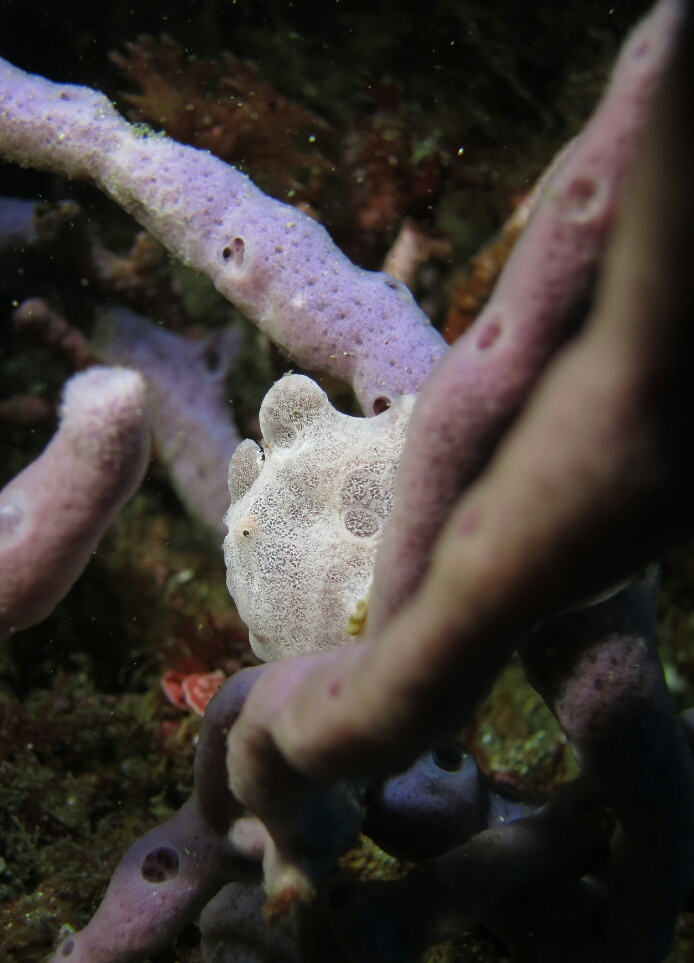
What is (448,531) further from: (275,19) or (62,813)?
(275,19)

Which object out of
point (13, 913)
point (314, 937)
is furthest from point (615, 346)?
point (13, 913)

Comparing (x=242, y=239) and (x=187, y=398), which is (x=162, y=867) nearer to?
(x=242, y=239)

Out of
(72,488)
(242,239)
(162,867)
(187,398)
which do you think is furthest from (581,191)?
(187,398)

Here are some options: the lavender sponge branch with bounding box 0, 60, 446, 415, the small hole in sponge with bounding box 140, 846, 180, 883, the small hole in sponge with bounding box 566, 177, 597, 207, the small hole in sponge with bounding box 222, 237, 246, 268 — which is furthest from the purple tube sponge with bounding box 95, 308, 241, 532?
the small hole in sponge with bounding box 566, 177, 597, 207

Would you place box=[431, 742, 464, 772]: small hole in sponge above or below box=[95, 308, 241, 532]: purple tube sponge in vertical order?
above

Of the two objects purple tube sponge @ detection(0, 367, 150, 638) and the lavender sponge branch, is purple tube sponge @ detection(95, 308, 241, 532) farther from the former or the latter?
purple tube sponge @ detection(0, 367, 150, 638)

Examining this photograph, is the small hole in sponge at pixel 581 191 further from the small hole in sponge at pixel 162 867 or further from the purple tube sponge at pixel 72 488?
the small hole in sponge at pixel 162 867

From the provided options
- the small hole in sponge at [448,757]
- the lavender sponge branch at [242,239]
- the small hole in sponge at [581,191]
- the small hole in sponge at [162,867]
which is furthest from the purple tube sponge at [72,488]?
the small hole in sponge at [448,757]
